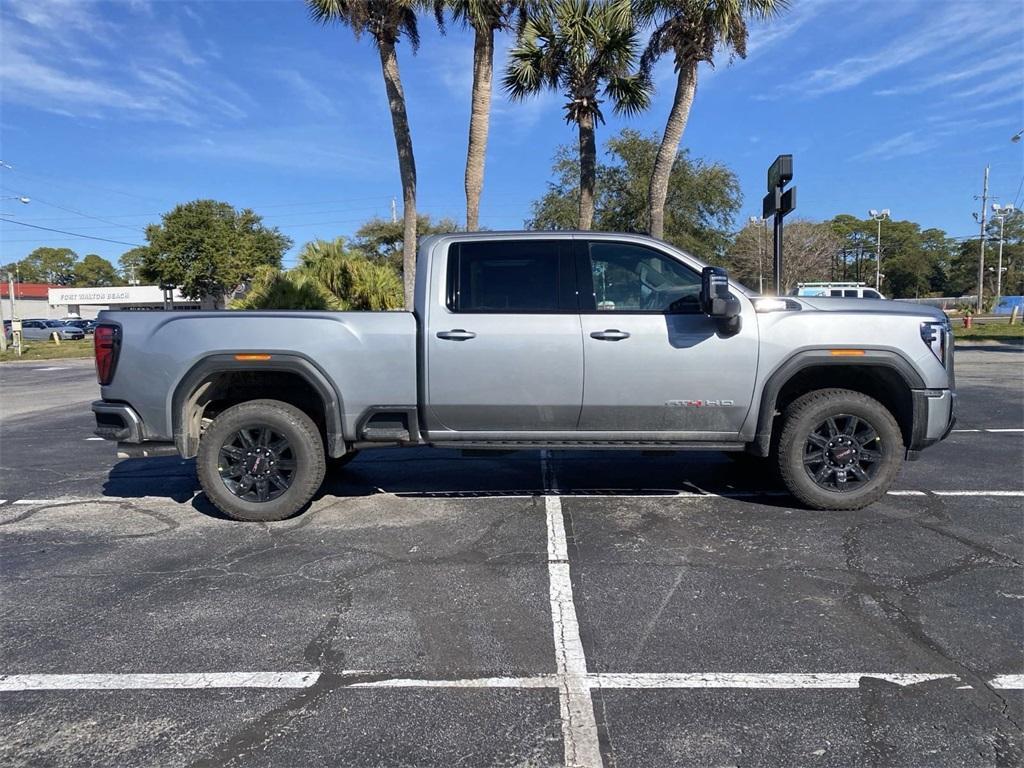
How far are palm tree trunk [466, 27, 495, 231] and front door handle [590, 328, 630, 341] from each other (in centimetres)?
1024

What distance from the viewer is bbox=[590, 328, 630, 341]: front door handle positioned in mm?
4793

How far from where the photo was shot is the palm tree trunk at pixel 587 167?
15789 millimetres

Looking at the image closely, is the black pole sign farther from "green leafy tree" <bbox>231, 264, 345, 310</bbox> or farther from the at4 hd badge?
"green leafy tree" <bbox>231, 264, 345, 310</bbox>

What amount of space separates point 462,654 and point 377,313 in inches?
102

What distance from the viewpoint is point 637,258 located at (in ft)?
16.4

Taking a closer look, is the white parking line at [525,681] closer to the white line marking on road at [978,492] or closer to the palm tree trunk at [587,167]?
the white line marking on road at [978,492]

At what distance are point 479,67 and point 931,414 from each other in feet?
41.0

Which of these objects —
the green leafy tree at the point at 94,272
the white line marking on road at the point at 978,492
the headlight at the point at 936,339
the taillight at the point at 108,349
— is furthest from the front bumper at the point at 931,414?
the green leafy tree at the point at 94,272

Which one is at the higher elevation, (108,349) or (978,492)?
(108,349)

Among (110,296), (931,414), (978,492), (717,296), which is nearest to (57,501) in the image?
(717,296)

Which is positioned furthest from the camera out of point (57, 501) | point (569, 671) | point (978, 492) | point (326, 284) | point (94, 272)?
point (94, 272)

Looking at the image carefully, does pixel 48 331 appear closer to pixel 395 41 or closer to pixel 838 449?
pixel 395 41

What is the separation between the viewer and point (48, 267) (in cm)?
11981

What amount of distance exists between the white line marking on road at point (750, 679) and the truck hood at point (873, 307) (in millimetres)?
2702
